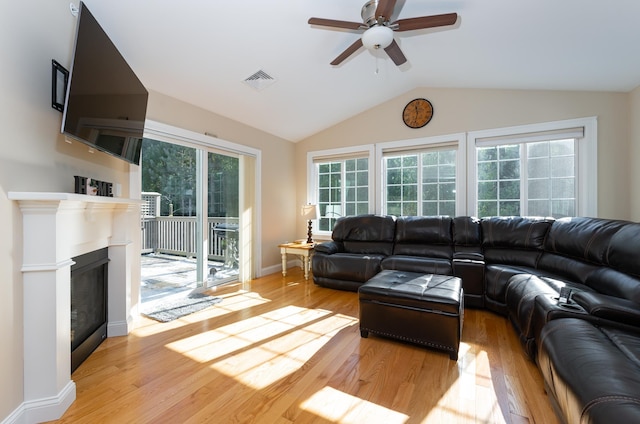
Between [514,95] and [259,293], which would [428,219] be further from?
[259,293]

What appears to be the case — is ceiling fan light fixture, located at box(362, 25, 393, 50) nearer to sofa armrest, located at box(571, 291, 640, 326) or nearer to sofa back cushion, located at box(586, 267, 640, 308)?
sofa armrest, located at box(571, 291, 640, 326)

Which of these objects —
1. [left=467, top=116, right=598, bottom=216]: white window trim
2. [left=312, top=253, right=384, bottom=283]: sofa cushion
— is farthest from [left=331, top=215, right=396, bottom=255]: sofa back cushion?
[left=467, top=116, right=598, bottom=216]: white window trim

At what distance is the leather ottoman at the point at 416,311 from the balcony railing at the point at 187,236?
2.39 meters

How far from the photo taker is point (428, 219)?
379cm

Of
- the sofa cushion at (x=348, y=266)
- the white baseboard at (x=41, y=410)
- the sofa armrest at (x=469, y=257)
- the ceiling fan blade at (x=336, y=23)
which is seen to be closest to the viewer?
the white baseboard at (x=41, y=410)

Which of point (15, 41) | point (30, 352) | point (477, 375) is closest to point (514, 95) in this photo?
point (477, 375)

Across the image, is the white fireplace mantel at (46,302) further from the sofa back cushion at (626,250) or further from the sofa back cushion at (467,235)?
the sofa back cushion at (467,235)

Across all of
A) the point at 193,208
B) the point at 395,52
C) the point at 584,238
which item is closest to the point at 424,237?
the point at 584,238

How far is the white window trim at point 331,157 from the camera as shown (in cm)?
455

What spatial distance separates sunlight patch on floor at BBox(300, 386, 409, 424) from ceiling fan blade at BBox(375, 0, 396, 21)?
250 centimetres

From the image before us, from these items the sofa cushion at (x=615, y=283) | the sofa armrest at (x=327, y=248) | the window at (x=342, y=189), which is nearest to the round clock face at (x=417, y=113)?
the window at (x=342, y=189)

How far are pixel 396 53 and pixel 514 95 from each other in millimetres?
2156

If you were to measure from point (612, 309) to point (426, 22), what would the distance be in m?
2.16

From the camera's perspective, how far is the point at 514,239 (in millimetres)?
3193
